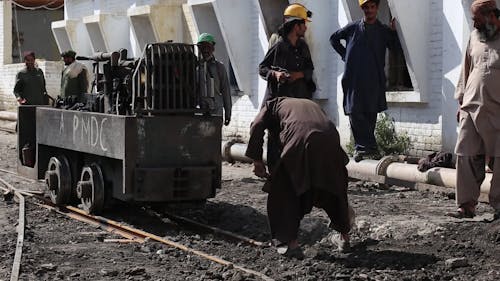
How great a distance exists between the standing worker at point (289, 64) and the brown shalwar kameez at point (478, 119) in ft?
5.39

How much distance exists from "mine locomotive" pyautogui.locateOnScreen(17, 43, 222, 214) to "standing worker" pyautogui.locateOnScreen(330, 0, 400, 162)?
2.55 m

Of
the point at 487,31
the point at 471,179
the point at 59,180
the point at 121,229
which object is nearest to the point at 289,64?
the point at 487,31

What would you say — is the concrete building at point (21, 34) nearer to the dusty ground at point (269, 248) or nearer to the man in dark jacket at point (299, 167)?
the dusty ground at point (269, 248)

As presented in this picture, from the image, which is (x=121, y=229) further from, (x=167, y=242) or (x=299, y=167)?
(x=299, y=167)

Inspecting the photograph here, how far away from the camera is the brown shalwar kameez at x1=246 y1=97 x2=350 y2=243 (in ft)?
24.9

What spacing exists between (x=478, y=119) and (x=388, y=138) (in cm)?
493

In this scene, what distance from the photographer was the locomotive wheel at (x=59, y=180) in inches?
453

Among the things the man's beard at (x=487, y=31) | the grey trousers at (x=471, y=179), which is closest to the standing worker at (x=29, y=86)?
the grey trousers at (x=471, y=179)

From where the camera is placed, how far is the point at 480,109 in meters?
8.73

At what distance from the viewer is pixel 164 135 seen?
9.81m

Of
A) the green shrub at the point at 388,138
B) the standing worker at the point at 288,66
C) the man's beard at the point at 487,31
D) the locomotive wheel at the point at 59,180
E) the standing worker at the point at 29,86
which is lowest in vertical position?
the locomotive wheel at the point at 59,180

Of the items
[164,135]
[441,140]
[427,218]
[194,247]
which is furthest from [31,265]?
[441,140]

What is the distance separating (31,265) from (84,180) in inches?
116

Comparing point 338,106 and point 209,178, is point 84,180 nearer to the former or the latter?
point 209,178
